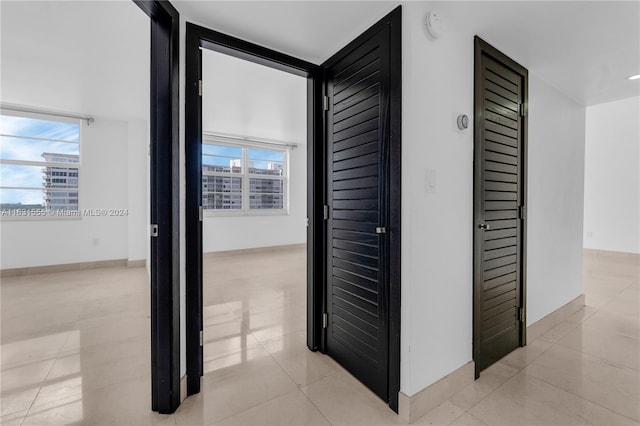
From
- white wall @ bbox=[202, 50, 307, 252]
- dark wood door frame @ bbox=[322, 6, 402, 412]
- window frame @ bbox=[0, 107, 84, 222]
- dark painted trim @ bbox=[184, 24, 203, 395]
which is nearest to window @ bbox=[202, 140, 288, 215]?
white wall @ bbox=[202, 50, 307, 252]

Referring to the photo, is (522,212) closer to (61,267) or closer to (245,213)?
(245,213)

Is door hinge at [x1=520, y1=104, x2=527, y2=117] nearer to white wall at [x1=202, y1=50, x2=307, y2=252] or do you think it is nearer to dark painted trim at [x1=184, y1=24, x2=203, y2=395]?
white wall at [x1=202, y1=50, x2=307, y2=252]

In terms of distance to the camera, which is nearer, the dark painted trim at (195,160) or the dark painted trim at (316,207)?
the dark painted trim at (195,160)

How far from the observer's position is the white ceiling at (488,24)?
1531 millimetres

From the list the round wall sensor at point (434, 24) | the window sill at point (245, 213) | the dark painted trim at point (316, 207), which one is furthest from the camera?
the window sill at point (245, 213)

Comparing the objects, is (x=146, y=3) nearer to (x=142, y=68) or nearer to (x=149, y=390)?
(x=142, y=68)

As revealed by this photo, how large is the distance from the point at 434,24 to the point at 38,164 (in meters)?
5.68

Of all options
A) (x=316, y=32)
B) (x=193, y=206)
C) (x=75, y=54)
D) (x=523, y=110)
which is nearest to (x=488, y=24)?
(x=523, y=110)

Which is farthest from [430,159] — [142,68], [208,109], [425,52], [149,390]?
[208,109]

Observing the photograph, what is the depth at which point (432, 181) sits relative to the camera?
1.57 meters

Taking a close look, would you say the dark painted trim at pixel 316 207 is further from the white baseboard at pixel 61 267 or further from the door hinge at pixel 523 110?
the white baseboard at pixel 61 267

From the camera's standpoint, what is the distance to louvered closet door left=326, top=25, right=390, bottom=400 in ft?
5.34

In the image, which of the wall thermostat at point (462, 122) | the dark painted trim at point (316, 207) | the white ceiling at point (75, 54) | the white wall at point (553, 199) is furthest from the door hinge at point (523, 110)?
the white ceiling at point (75, 54)

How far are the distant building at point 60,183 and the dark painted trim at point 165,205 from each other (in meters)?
4.32
